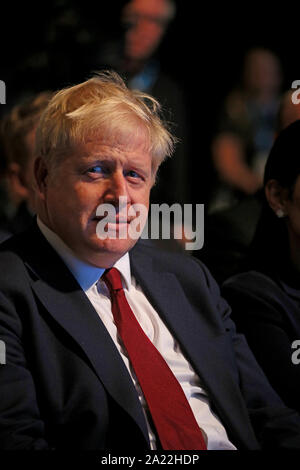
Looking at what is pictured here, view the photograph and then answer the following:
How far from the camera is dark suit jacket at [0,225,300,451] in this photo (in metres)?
1.75

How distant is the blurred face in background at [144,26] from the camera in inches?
162

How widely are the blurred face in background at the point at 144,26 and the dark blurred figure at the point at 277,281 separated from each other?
181 centimetres

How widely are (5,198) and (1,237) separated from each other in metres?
1.97

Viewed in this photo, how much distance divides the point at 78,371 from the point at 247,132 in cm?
266

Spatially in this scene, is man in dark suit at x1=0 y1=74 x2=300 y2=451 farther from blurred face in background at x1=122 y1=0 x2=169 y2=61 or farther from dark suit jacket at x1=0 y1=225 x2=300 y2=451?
blurred face in background at x1=122 y1=0 x2=169 y2=61

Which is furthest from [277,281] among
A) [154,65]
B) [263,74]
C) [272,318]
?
[263,74]

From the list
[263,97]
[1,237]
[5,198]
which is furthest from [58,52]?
[1,237]

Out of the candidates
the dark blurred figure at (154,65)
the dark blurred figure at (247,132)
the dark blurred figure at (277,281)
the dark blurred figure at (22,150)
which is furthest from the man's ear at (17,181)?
the dark blurred figure at (277,281)

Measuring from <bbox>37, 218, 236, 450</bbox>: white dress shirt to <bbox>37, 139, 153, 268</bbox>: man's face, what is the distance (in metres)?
0.03

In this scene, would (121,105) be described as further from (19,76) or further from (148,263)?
(19,76)

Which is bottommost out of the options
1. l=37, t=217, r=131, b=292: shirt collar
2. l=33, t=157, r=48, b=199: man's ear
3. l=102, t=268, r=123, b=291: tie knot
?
l=102, t=268, r=123, b=291: tie knot

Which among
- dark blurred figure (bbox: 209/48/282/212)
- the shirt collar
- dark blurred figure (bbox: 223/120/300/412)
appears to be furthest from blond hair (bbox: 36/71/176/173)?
dark blurred figure (bbox: 209/48/282/212)

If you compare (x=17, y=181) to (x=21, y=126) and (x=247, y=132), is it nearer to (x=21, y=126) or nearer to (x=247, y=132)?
(x=21, y=126)
